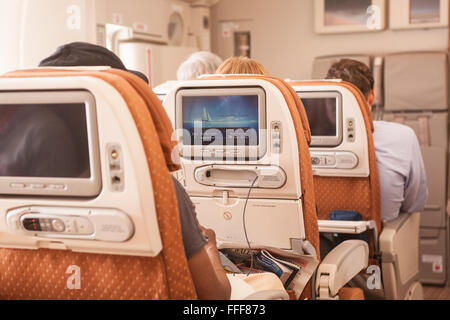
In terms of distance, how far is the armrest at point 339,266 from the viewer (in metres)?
2.28

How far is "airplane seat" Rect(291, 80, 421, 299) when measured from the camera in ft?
9.34

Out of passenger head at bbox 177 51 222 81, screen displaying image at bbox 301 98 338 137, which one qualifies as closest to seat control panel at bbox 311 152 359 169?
screen displaying image at bbox 301 98 338 137

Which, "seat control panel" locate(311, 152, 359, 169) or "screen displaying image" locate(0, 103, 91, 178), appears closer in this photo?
"screen displaying image" locate(0, 103, 91, 178)

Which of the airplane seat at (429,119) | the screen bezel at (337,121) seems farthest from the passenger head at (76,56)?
the airplane seat at (429,119)

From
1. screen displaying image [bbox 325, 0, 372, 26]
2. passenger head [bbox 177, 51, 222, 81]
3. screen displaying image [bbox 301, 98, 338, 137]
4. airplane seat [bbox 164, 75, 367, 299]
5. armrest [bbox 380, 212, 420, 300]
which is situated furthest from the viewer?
screen displaying image [bbox 325, 0, 372, 26]

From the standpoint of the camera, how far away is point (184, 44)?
568cm

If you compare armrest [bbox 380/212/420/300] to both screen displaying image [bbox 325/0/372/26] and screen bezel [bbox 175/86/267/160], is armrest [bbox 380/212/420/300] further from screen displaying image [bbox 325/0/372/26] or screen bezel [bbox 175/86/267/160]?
screen displaying image [bbox 325/0/372/26]

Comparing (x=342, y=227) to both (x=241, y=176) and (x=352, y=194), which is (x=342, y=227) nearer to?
(x=352, y=194)

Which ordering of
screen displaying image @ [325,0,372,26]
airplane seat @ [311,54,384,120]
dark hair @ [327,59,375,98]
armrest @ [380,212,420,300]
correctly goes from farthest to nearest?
screen displaying image @ [325,0,372,26]
airplane seat @ [311,54,384,120]
dark hair @ [327,59,375,98]
armrest @ [380,212,420,300]

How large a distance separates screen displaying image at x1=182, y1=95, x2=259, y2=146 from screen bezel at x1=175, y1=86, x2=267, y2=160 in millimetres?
14

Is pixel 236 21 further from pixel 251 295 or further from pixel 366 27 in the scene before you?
pixel 251 295

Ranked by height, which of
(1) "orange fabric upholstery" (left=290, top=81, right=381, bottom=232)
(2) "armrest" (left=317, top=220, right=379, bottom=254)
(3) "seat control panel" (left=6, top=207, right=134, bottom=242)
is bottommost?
(2) "armrest" (left=317, top=220, right=379, bottom=254)

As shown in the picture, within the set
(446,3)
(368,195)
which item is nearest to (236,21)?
(446,3)
